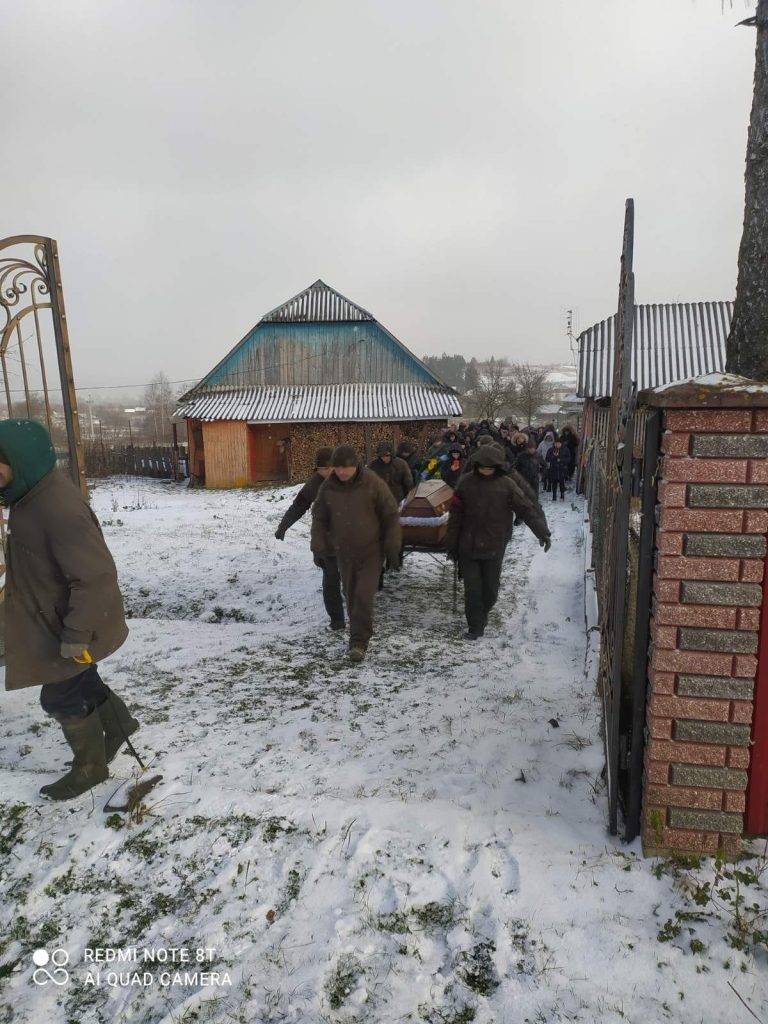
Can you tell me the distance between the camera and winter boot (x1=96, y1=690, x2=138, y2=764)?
315 cm

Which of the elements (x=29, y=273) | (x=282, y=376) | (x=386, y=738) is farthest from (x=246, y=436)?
(x=386, y=738)

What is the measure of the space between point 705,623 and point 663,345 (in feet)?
47.6

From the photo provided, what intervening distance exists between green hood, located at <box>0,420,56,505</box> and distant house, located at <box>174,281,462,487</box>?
1935 cm

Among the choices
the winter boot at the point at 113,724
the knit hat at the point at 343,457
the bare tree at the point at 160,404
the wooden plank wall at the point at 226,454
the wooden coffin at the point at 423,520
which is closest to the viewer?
the winter boot at the point at 113,724

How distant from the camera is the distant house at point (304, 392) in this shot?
2208 cm

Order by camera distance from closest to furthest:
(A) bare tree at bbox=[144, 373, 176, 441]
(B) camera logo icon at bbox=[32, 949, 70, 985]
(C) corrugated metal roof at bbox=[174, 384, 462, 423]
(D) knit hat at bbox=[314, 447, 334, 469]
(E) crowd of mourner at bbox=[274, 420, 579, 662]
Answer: (B) camera logo icon at bbox=[32, 949, 70, 985] < (E) crowd of mourner at bbox=[274, 420, 579, 662] < (D) knit hat at bbox=[314, 447, 334, 469] < (C) corrugated metal roof at bbox=[174, 384, 462, 423] < (A) bare tree at bbox=[144, 373, 176, 441]

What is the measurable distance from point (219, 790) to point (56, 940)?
85 centimetres

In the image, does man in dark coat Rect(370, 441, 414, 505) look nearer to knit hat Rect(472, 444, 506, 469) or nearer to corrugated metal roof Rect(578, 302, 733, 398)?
knit hat Rect(472, 444, 506, 469)

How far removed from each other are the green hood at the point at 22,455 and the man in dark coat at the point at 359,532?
Answer: 7.84 feet

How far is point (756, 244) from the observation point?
503 cm

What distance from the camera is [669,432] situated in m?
2.10

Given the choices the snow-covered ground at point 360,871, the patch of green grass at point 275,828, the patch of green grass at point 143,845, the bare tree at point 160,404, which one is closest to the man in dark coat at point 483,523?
the snow-covered ground at point 360,871

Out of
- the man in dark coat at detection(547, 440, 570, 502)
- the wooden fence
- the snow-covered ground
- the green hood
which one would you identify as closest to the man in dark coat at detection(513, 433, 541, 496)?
the man in dark coat at detection(547, 440, 570, 502)

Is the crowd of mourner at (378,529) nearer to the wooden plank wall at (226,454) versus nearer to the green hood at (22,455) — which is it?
the green hood at (22,455)
